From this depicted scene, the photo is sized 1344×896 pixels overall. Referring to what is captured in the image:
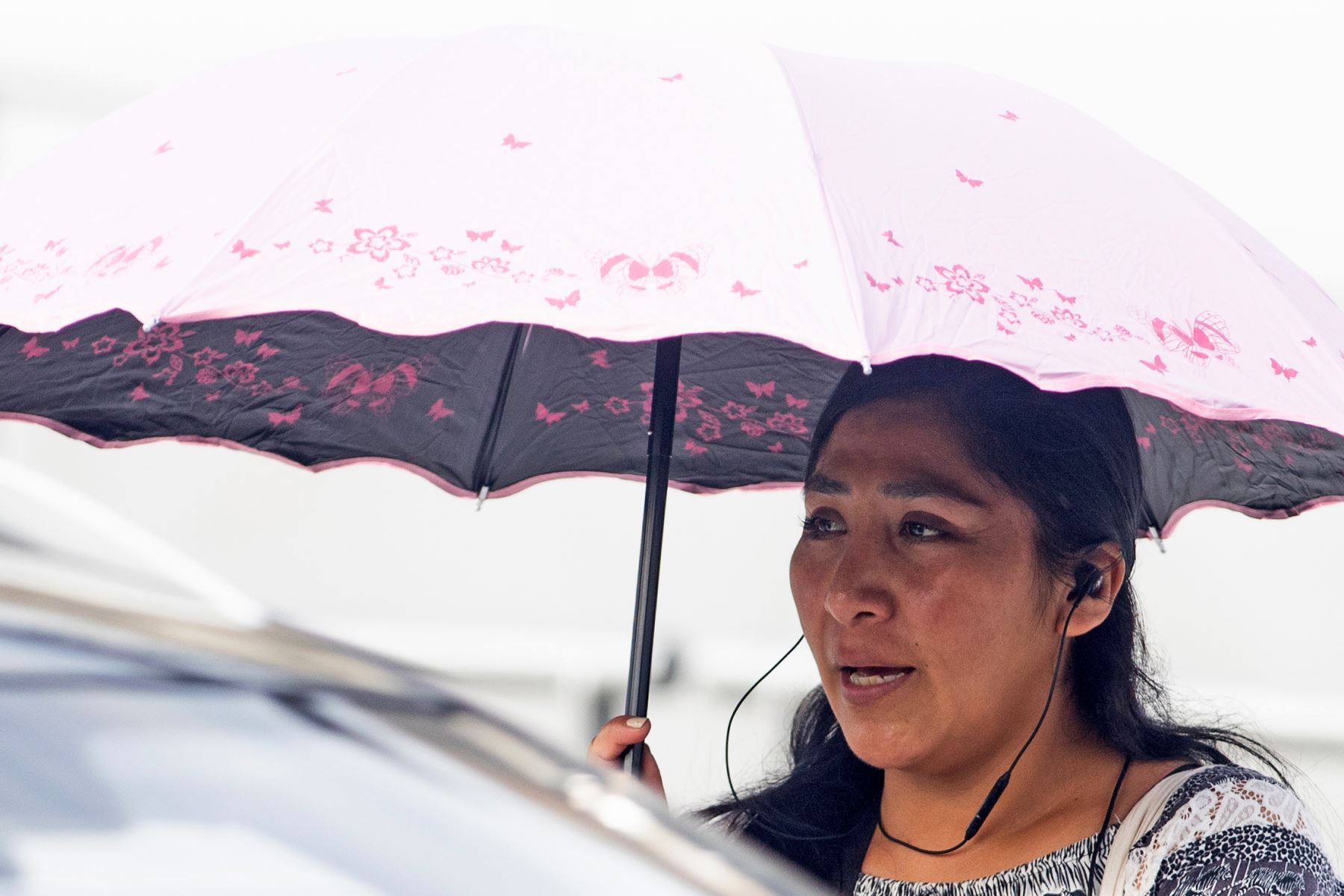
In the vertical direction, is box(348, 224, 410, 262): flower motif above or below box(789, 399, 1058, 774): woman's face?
above

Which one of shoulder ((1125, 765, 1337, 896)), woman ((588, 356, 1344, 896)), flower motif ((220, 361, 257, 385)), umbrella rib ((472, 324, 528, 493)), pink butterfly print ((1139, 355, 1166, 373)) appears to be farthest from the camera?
umbrella rib ((472, 324, 528, 493))

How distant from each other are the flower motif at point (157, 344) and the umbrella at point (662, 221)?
12 cm

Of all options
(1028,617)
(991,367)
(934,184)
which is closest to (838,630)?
(1028,617)

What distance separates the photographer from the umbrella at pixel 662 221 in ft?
4.76

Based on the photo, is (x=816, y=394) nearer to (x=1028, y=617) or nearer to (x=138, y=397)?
(x=1028, y=617)

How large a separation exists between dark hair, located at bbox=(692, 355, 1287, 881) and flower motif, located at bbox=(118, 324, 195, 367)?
1.04 m

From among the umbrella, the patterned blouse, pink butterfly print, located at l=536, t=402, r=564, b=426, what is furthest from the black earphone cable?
pink butterfly print, located at l=536, t=402, r=564, b=426

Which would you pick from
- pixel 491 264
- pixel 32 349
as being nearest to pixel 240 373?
pixel 32 349

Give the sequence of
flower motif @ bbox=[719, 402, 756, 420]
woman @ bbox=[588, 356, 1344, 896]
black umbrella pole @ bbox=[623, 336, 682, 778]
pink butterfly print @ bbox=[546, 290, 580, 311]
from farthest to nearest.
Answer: flower motif @ bbox=[719, 402, 756, 420]
black umbrella pole @ bbox=[623, 336, 682, 778]
woman @ bbox=[588, 356, 1344, 896]
pink butterfly print @ bbox=[546, 290, 580, 311]

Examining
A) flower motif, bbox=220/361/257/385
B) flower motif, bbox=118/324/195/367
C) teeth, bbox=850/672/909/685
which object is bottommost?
teeth, bbox=850/672/909/685

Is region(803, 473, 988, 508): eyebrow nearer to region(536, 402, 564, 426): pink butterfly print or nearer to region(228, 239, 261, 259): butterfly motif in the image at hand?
region(536, 402, 564, 426): pink butterfly print

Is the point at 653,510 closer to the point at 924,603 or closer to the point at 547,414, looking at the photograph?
the point at 924,603

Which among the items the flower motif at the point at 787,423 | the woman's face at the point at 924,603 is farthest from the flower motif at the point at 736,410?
the woman's face at the point at 924,603

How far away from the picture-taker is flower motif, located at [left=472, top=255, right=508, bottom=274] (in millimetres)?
1459
